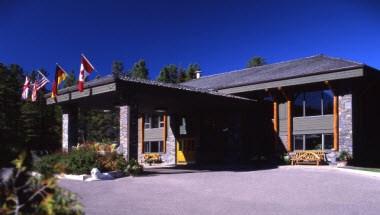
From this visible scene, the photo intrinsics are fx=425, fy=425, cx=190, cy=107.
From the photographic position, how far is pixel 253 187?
1391 centimetres

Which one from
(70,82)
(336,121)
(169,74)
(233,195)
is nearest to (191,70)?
(169,74)

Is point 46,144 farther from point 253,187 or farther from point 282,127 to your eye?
point 253,187

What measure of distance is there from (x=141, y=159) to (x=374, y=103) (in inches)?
689

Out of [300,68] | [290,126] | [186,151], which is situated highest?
[300,68]

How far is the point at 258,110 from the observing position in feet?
91.7

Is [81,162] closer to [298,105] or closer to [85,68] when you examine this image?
[85,68]

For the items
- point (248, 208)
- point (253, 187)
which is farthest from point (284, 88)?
point (248, 208)

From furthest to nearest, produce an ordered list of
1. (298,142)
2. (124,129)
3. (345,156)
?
(298,142) → (345,156) → (124,129)

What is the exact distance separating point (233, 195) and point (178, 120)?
1842 centimetres

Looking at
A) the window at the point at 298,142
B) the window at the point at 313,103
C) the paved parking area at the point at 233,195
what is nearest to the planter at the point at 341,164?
the window at the point at 298,142

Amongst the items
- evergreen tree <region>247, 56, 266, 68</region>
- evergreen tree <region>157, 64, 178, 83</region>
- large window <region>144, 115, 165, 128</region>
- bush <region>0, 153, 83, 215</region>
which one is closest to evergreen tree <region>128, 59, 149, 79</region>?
evergreen tree <region>157, 64, 178, 83</region>

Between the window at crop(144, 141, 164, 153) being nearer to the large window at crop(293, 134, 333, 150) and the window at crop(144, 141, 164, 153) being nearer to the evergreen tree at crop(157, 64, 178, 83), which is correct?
the large window at crop(293, 134, 333, 150)

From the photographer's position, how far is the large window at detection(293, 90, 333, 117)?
974 inches

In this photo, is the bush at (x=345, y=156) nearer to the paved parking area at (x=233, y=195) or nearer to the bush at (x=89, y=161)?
the paved parking area at (x=233, y=195)
